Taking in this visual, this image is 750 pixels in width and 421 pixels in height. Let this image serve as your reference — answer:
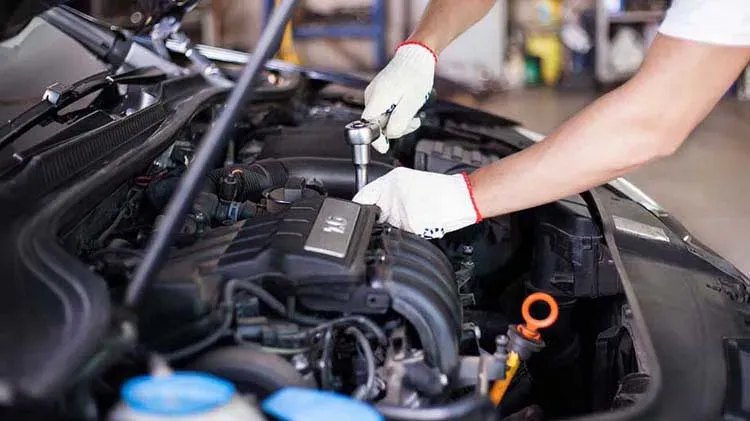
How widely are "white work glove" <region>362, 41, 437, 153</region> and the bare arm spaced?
11.9 inches

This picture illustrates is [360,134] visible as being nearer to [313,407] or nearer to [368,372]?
[368,372]

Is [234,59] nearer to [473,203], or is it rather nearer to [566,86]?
[473,203]

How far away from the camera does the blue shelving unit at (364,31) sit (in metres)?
6.66

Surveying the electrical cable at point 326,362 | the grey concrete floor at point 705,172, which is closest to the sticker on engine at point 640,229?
the electrical cable at point 326,362

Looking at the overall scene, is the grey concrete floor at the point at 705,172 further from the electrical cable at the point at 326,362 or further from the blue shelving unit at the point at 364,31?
the electrical cable at the point at 326,362

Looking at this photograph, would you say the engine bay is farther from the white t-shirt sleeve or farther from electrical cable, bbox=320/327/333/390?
the white t-shirt sleeve

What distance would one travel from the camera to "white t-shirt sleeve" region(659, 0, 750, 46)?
1.30 meters

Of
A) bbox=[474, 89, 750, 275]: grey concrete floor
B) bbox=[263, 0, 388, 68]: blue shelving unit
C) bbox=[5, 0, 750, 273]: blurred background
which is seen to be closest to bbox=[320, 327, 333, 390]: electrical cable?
bbox=[474, 89, 750, 275]: grey concrete floor

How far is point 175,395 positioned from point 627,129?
2.77 ft

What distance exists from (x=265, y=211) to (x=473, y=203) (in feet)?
1.14

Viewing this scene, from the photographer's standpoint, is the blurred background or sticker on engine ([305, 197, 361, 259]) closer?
sticker on engine ([305, 197, 361, 259])

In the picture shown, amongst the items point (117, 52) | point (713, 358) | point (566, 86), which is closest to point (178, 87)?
point (117, 52)

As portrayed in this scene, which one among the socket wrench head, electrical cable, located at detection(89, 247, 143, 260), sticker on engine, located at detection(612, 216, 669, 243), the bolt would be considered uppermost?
the socket wrench head

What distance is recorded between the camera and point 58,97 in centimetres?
159
